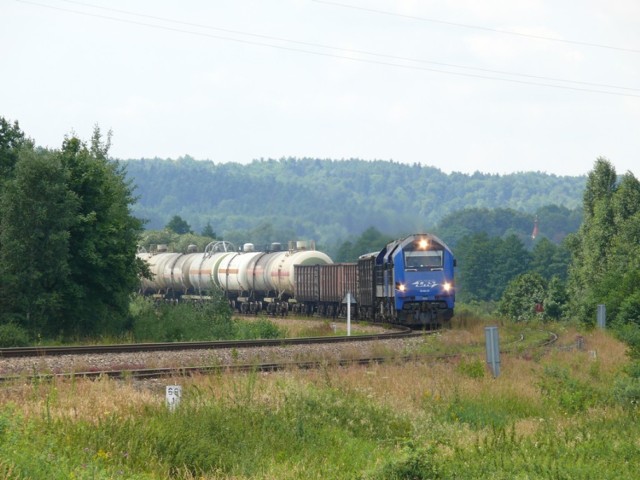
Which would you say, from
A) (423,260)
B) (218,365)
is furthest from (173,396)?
(423,260)

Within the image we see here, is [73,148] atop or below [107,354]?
atop

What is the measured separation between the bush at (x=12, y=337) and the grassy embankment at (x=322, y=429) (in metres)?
11.9

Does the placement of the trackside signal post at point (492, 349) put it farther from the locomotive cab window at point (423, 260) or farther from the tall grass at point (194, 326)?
the locomotive cab window at point (423, 260)

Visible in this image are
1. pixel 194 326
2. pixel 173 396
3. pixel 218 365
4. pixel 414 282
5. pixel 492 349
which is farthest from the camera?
pixel 414 282

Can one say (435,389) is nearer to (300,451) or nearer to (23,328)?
(300,451)

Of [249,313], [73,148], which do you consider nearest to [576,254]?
[249,313]

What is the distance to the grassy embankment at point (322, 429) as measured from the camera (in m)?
11.5

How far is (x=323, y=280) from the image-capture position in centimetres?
5256

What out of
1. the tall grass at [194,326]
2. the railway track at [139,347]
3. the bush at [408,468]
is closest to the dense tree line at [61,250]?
the tall grass at [194,326]

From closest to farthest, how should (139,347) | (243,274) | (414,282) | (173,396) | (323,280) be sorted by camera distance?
1. (173,396)
2. (139,347)
3. (414,282)
4. (323,280)
5. (243,274)

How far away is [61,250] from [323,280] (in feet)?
71.7

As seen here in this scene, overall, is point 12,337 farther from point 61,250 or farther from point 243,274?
point 243,274

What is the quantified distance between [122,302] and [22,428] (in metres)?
23.2

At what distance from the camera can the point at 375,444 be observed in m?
14.4
